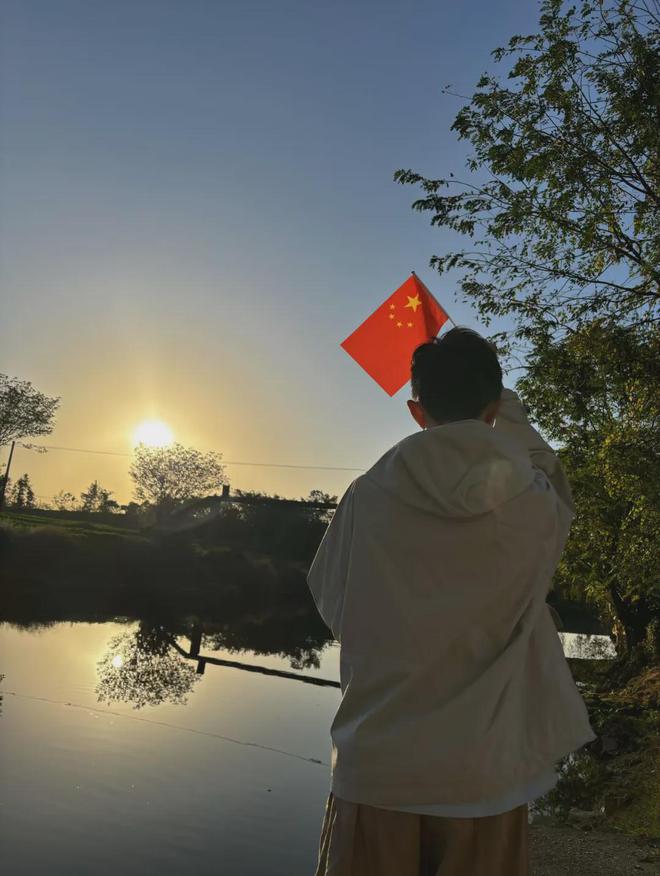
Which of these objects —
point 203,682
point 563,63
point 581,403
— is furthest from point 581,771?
point 563,63

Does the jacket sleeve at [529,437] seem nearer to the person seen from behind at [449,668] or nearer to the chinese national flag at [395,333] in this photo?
the person seen from behind at [449,668]

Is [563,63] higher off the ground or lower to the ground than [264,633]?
higher

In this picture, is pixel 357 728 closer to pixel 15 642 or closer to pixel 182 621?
pixel 15 642

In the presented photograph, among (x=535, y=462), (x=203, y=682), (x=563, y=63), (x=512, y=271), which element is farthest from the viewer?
(x=203, y=682)

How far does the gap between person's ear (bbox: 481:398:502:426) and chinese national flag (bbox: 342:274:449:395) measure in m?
2.04

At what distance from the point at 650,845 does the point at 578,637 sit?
26517mm

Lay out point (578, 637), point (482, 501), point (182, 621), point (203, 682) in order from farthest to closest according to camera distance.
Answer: point (578, 637)
point (182, 621)
point (203, 682)
point (482, 501)

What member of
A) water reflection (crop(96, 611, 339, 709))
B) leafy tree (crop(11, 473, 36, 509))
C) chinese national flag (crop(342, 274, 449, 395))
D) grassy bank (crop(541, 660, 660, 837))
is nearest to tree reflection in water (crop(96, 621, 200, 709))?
water reflection (crop(96, 611, 339, 709))

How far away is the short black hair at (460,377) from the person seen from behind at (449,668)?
10cm

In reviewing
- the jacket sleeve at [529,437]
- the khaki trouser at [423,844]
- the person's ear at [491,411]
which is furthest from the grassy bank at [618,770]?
the person's ear at [491,411]

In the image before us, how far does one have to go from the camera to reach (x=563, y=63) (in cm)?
849

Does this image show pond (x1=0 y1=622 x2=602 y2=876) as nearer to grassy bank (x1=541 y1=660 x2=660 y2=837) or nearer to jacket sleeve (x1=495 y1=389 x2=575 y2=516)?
grassy bank (x1=541 y1=660 x2=660 y2=837)

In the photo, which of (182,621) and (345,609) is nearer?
(345,609)

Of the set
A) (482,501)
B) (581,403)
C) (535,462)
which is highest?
(581,403)
